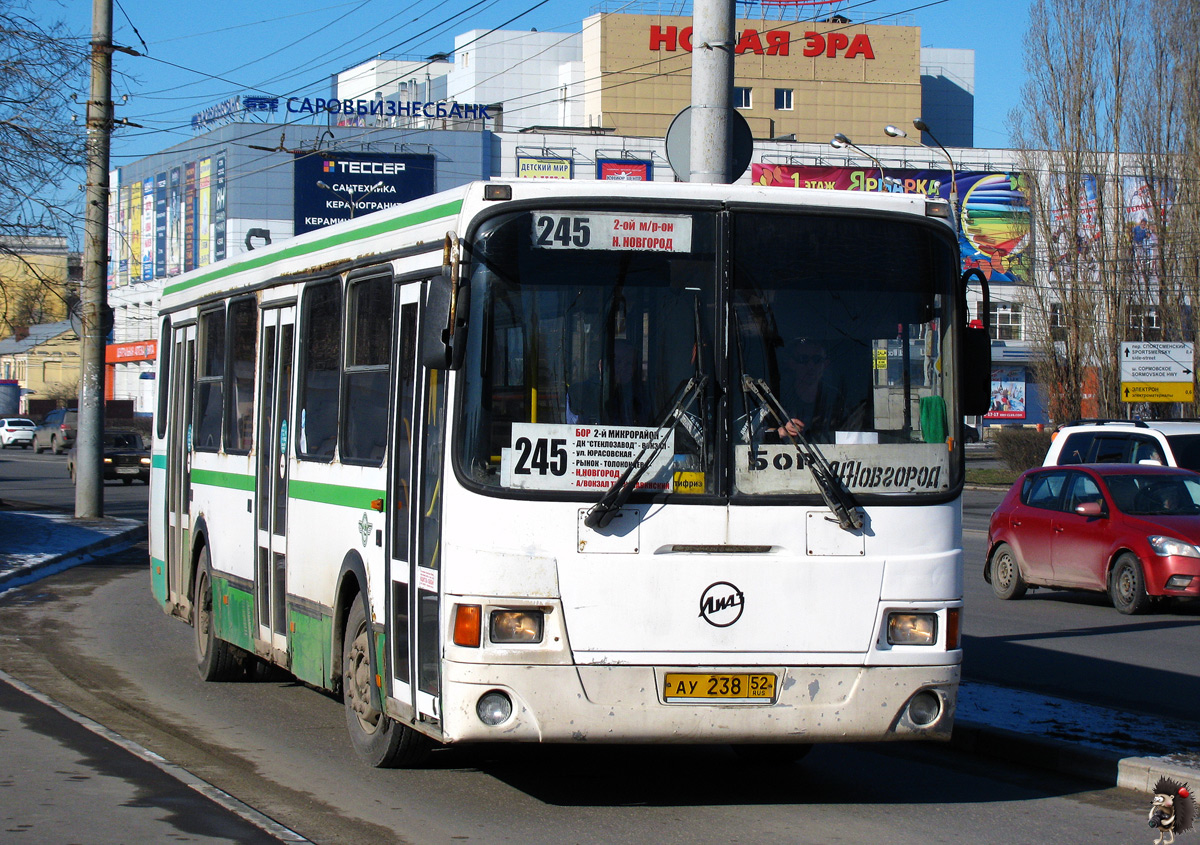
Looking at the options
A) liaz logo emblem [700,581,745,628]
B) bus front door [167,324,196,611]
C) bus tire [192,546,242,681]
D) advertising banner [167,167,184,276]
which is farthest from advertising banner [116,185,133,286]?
Result: liaz logo emblem [700,581,745,628]

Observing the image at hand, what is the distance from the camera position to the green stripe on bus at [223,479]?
993 centimetres

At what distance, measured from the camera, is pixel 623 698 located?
6410 millimetres

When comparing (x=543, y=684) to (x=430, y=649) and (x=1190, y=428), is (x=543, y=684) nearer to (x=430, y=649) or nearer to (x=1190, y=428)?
(x=430, y=649)

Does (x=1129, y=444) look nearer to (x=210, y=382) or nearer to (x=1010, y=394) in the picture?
(x=210, y=382)

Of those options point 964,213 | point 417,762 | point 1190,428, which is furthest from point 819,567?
point 964,213

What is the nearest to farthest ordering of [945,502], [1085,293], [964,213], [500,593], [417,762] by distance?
[500,593]
[945,502]
[417,762]
[1085,293]
[964,213]

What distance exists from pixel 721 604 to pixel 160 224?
306ft

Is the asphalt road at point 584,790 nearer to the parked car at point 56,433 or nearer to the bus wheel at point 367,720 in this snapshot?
the bus wheel at point 367,720

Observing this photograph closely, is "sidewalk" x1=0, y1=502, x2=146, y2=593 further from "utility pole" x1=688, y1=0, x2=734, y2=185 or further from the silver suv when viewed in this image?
the silver suv

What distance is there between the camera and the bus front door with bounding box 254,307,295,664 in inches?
360

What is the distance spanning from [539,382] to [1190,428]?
639 inches

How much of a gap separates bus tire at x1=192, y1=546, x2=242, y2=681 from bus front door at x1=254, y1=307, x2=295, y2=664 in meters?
1.20

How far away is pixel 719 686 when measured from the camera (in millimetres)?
6492

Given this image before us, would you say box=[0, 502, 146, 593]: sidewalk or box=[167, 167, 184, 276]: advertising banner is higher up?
box=[167, 167, 184, 276]: advertising banner
